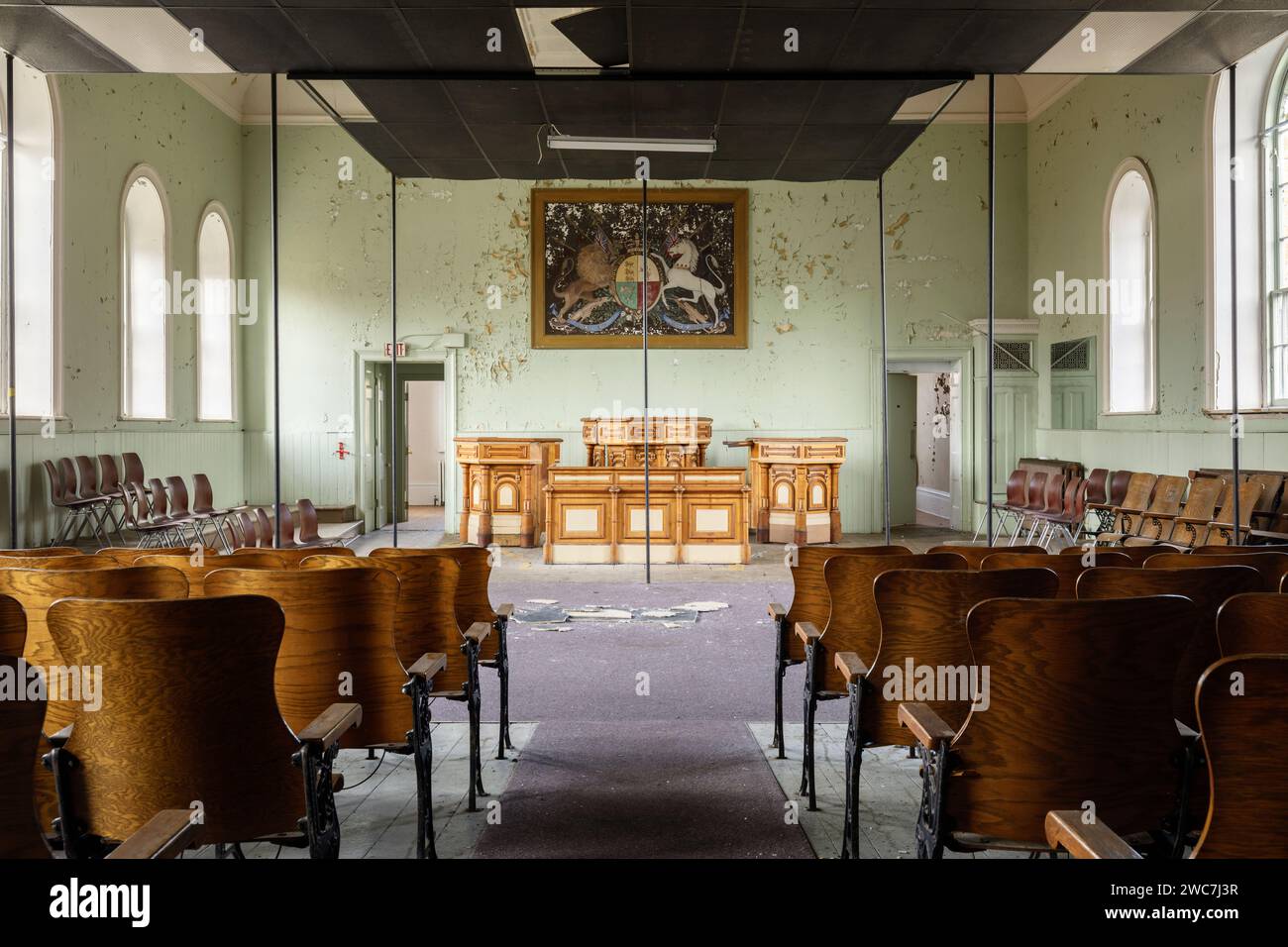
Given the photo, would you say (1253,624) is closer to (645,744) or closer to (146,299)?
(645,744)

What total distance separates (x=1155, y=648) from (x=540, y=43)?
11.6 m

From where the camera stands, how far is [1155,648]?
1953mm

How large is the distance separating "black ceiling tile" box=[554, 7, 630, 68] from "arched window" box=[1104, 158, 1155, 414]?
7.60 meters

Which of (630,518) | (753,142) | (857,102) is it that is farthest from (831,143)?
(630,518)

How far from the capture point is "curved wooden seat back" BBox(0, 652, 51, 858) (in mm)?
1505

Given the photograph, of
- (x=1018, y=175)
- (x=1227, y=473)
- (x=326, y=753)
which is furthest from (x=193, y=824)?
(x=1018, y=175)

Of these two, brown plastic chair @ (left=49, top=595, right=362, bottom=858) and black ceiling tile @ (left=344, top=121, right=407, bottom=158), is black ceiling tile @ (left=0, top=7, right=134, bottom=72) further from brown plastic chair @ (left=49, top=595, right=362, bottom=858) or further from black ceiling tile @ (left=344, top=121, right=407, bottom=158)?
brown plastic chair @ (left=49, top=595, right=362, bottom=858)

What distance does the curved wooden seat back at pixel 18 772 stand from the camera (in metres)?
1.50

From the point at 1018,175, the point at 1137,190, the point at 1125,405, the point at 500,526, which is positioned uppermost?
the point at 1018,175

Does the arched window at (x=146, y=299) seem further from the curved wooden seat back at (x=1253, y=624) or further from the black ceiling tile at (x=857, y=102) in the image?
the curved wooden seat back at (x=1253, y=624)
